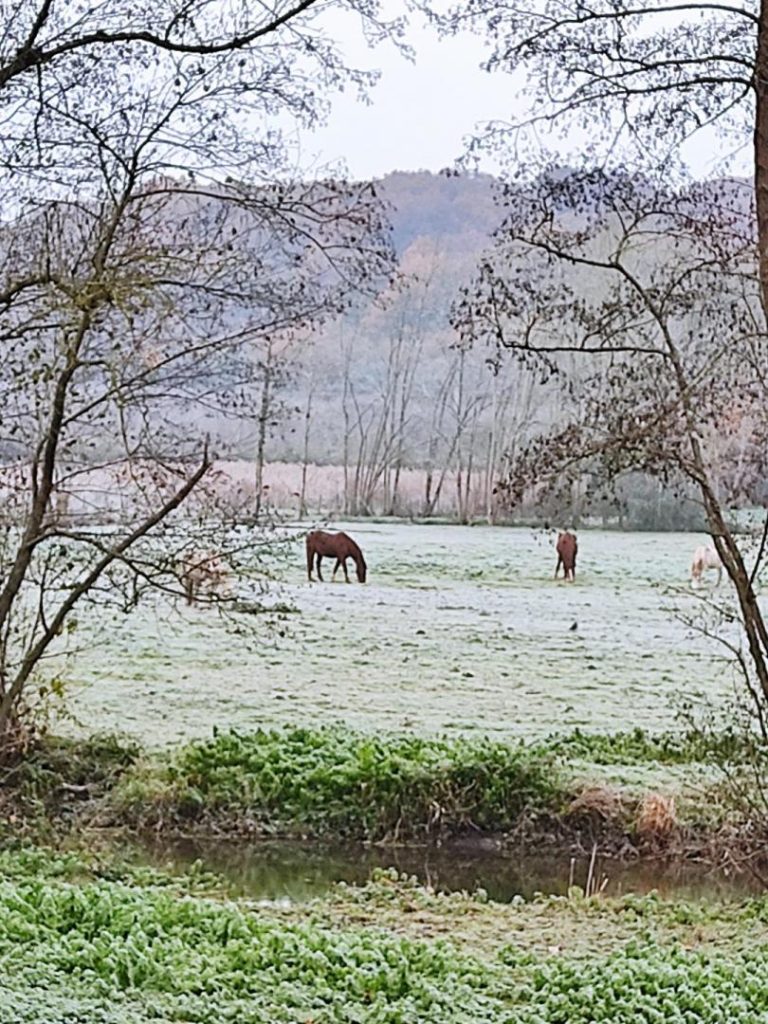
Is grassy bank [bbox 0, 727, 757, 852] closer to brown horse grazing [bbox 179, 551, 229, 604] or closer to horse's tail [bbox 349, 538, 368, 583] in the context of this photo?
brown horse grazing [bbox 179, 551, 229, 604]

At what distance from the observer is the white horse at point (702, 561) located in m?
7.08

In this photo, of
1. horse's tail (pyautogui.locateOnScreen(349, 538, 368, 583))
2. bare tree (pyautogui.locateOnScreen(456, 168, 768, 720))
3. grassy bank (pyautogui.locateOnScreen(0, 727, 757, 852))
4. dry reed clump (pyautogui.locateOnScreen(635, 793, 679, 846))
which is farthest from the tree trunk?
horse's tail (pyautogui.locateOnScreen(349, 538, 368, 583))

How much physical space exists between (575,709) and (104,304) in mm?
3790

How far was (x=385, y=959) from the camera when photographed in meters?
3.89

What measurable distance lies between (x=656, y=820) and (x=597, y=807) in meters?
0.31

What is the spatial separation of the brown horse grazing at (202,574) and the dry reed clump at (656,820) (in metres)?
2.37

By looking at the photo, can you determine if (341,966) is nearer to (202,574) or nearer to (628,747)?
(202,574)

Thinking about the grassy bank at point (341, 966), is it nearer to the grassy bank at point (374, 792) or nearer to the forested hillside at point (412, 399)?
the grassy bank at point (374, 792)

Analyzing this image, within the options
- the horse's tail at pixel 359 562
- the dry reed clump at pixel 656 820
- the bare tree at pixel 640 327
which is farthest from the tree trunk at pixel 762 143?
the horse's tail at pixel 359 562

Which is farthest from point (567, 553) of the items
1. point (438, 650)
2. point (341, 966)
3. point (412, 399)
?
point (341, 966)

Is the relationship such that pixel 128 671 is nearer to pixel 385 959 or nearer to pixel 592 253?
pixel 592 253

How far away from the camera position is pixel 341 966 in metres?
3.79

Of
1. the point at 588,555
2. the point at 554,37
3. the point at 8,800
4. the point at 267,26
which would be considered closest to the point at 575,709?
the point at 588,555

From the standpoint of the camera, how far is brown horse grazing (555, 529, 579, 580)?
309 inches
